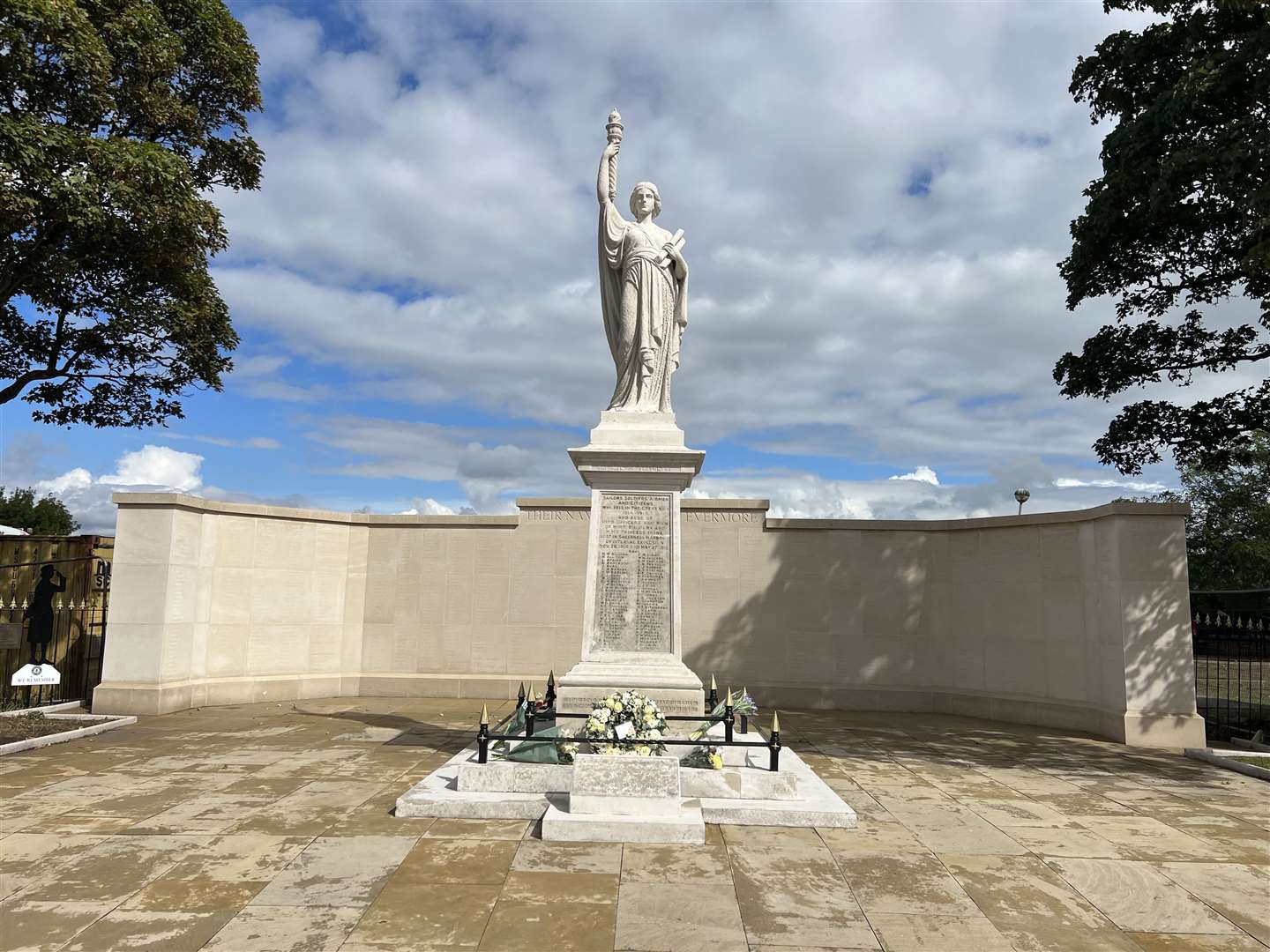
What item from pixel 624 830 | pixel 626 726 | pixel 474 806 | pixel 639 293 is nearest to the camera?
pixel 624 830

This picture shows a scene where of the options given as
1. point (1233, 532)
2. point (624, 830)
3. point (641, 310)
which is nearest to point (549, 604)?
point (641, 310)

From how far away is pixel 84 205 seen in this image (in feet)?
Answer: 32.0

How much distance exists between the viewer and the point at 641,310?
346 inches

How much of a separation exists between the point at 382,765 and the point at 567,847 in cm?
359

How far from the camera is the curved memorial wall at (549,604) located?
40.6ft

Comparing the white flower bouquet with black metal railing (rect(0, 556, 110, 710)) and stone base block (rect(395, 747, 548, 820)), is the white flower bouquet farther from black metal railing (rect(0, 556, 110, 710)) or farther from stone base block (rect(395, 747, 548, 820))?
black metal railing (rect(0, 556, 110, 710))

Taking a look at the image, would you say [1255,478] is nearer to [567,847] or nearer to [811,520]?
[811,520]

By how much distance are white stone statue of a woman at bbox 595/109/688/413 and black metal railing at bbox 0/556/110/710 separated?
9741 millimetres

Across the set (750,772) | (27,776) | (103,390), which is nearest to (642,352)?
(750,772)

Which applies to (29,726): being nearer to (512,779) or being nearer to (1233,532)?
(512,779)

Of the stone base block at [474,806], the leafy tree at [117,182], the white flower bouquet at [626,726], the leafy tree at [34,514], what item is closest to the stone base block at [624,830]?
the stone base block at [474,806]

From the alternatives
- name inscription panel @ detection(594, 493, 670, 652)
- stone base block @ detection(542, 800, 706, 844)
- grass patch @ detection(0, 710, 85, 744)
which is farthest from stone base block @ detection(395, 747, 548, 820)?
grass patch @ detection(0, 710, 85, 744)

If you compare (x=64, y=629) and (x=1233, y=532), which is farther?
(x=1233, y=532)

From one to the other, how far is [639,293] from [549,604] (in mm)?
6962
